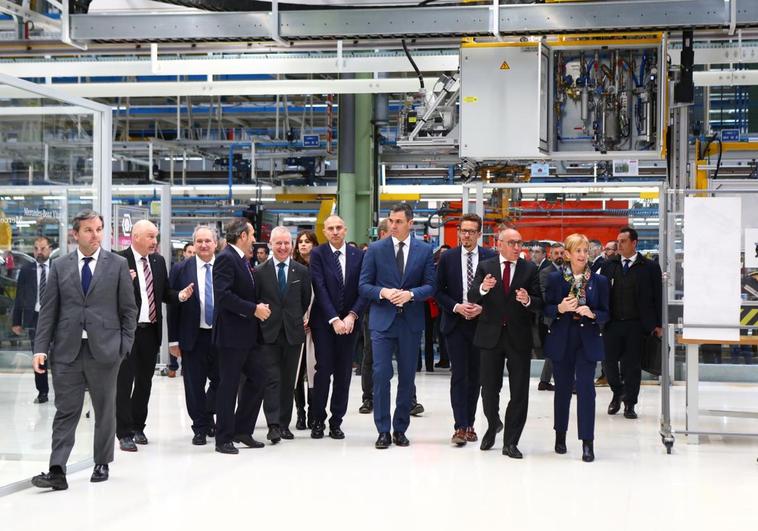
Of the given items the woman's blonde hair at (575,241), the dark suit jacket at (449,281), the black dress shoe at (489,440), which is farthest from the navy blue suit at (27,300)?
the woman's blonde hair at (575,241)

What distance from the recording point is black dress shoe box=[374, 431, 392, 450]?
6.58 meters

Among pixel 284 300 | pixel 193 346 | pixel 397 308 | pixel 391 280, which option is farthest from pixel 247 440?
pixel 391 280

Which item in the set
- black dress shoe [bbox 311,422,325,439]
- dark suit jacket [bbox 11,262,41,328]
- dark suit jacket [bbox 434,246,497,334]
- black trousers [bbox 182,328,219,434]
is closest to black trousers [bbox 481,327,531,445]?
dark suit jacket [bbox 434,246,497,334]

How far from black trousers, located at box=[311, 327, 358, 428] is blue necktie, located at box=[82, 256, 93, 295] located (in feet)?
6.66

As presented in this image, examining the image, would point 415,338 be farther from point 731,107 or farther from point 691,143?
point 731,107

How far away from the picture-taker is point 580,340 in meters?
6.25

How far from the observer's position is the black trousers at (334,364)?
22.8 feet

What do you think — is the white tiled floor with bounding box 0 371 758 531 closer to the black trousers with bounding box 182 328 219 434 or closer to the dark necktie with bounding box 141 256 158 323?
the black trousers with bounding box 182 328 219 434

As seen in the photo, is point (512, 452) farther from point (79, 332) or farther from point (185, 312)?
point (79, 332)

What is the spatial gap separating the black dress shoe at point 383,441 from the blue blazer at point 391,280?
0.70m

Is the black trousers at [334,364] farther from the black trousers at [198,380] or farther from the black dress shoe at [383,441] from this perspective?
the black trousers at [198,380]

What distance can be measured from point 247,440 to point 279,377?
47cm

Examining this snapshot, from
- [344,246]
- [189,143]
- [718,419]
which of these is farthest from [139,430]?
[189,143]

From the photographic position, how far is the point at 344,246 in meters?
7.07
